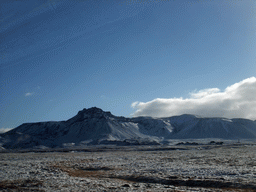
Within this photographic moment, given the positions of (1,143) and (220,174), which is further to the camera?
(1,143)

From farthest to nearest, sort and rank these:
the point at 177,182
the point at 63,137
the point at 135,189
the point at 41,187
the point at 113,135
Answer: the point at 63,137
the point at 113,135
the point at 177,182
the point at 41,187
the point at 135,189

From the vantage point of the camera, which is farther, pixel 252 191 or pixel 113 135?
pixel 113 135

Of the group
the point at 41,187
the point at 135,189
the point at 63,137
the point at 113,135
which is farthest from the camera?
Result: the point at 63,137

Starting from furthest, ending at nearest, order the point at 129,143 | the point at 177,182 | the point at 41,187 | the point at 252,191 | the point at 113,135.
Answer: the point at 113,135, the point at 129,143, the point at 177,182, the point at 41,187, the point at 252,191

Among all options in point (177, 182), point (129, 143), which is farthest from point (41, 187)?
point (129, 143)

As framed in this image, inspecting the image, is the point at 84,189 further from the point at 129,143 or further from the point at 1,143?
the point at 1,143

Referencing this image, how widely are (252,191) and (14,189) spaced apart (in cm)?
1453

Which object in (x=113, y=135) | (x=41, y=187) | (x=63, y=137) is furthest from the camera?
(x=63, y=137)

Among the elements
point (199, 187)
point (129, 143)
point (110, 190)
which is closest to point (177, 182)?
point (199, 187)

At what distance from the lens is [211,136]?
196000mm

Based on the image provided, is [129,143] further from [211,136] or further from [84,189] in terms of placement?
[84,189]

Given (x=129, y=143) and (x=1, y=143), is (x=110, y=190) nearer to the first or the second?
(x=129, y=143)

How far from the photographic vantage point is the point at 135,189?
14945 mm

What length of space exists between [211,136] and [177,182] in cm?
19137
